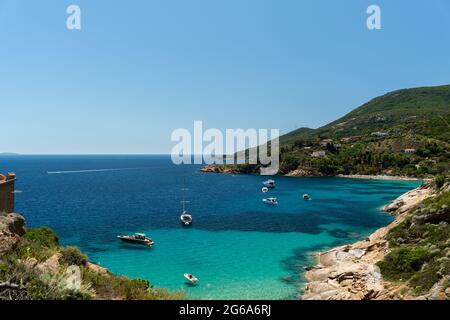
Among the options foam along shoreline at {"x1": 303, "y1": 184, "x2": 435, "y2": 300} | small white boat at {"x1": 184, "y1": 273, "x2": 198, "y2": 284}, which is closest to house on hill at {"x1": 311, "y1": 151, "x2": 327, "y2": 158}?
foam along shoreline at {"x1": 303, "y1": 184, "x2": 435, "y2": 300}

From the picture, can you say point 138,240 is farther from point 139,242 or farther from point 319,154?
point 319,154

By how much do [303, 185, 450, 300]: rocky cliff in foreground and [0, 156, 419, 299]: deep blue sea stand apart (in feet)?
8.09

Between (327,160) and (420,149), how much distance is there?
2924cm

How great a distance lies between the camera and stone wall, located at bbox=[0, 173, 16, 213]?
20.4 m

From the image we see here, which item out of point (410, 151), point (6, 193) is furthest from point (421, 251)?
point (410, 151)

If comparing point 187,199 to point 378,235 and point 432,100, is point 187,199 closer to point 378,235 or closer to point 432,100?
point 378,235

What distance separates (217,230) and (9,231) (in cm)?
3054

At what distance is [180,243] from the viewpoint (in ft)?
128

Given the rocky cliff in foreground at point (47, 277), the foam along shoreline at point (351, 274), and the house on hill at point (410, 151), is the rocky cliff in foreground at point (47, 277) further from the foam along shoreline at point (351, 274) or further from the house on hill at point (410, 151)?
the house on hill at point (410, 151)

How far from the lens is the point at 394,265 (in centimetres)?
2294

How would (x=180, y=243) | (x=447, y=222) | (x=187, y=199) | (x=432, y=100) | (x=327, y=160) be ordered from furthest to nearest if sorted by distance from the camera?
(x=432, y=100) → (x=327, y=160) → (x=187, y=199) → (x=180, y=243) → (x=447, y=222)

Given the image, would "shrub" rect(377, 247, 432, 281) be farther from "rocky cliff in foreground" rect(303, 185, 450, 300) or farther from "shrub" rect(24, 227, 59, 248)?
"shrub" rect(24, 227, 59, 248)
